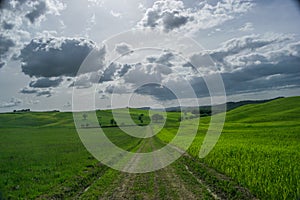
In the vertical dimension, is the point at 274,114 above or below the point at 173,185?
below

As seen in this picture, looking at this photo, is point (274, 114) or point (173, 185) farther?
point (274, 114)

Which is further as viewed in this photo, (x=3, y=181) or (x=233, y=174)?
(x=3, y=181)

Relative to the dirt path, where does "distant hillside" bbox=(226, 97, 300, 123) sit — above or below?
below

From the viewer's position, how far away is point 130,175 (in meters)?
13.0

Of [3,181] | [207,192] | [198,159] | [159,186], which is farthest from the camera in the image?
[198,159]

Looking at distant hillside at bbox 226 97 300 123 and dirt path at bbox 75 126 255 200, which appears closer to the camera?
dirt path at bbox 75 126 255 200

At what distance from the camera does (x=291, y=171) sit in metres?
11.0

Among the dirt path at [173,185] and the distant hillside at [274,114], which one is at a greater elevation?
the dirt path at [173,185]

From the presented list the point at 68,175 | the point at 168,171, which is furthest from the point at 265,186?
the point at 68,175

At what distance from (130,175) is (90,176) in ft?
6.44

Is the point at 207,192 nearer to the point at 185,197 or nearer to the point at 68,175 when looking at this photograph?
the point at 185,197

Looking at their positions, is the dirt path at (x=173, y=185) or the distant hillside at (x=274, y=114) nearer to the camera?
the dirt path at (x=173, y=185)

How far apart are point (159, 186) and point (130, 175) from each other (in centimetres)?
279

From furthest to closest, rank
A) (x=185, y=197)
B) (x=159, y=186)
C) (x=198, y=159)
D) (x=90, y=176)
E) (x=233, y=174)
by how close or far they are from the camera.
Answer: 1. (x=198, y=159)
2. (x=90, y=176)
3. (x=233, y=174)
4. (x=159, y=186)
5. (x=185, y=197)
